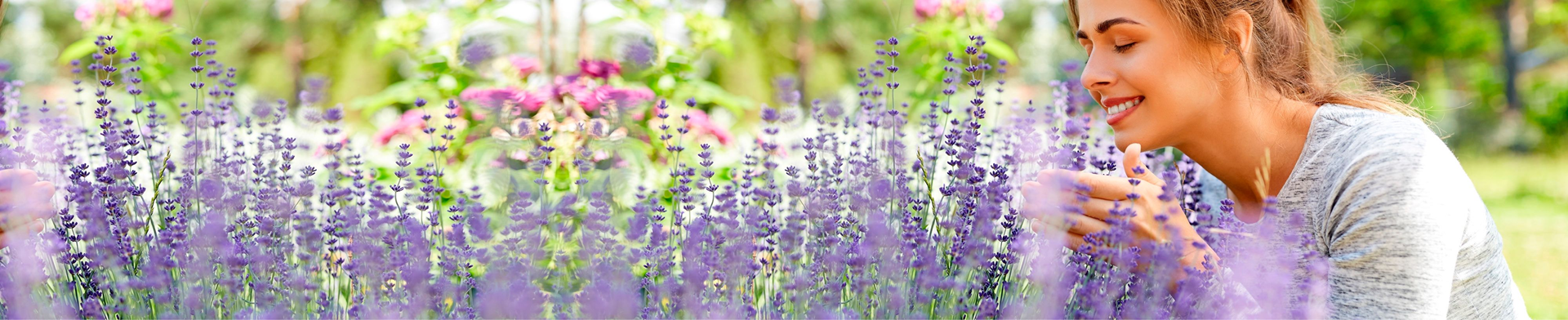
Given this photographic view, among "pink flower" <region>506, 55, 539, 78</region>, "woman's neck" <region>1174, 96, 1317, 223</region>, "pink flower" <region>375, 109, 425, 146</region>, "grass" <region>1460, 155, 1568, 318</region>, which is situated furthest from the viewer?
"grass" <region>1460, 155, 1568, 318</region>

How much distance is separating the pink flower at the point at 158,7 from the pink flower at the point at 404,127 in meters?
0.98

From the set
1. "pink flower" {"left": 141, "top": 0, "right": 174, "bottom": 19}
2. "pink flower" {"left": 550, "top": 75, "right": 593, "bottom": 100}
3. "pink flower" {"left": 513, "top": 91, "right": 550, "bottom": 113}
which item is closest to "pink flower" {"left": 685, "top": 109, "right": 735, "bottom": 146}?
"pink flower" {"left": 550, "top": 75, "right": 593, "bottom": 100}

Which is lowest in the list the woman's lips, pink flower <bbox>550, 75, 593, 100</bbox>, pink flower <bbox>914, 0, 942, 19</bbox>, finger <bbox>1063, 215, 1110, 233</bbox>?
finger <bbox>1063, 215, 1110, 233</bbox>

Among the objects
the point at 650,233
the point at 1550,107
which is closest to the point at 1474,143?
the point at 1550,107

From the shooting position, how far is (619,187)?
6.57 ft

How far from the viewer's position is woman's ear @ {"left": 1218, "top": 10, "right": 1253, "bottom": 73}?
5.10 feet

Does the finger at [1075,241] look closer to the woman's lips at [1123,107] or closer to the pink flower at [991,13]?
the woman's lips at [1123,107]

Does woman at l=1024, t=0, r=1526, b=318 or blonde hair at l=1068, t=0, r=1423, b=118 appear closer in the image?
woman at l=1024, t=0, r=1526, b=318

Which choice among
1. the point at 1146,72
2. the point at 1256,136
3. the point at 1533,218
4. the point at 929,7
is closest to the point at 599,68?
the point at 1146,72

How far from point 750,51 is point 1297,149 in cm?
556

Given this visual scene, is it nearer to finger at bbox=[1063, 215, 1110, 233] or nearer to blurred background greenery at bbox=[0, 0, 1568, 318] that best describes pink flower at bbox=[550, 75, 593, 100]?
blurred background greenery at bbox=[0, 0, 1568, 318]

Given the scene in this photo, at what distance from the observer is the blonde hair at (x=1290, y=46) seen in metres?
1.52

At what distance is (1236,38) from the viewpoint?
61.6 inches

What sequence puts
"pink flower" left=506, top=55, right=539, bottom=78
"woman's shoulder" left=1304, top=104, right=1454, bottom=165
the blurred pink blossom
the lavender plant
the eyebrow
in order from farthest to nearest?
the blurred pink blossom, "pink flower" left=506, top=55, right=539, bottom=78, the eyebrow, "woman's shoulder" left=1304, top=104, right=1454, bottom=165, the lavender plant
